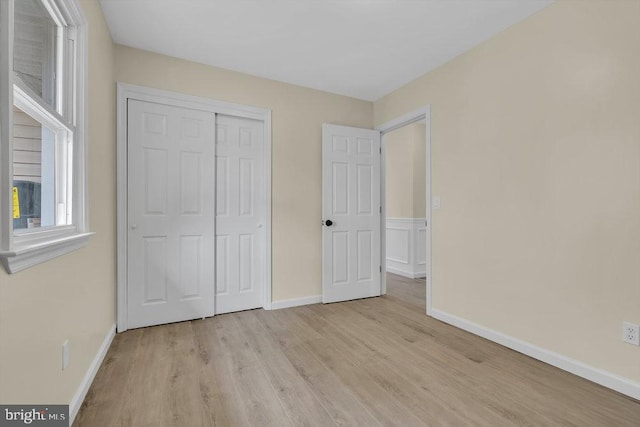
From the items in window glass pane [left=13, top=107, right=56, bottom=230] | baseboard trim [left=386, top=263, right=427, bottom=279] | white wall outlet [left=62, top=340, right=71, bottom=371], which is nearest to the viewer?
window glass pane [left=13, top=107, right=56, bottom=230]

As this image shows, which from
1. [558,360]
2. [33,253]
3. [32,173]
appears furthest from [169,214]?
[558,360]

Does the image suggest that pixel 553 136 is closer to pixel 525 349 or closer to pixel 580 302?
pixel 580 302

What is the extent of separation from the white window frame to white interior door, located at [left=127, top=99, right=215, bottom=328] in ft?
3.33

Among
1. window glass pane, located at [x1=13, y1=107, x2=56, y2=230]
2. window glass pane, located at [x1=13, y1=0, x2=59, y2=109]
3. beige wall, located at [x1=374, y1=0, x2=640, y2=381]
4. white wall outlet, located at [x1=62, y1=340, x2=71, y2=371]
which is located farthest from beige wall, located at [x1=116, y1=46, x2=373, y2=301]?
white wall outlet, located at [x1=62, y1=340, x2=71, y2=371]

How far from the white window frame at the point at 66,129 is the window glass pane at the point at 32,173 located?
0.07 m

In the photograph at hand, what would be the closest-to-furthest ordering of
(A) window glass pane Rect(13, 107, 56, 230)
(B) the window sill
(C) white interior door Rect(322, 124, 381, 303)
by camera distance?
(B) the window sill < (A) window glass pane Rect(13, 107, 56, 230) < (C) white interior door Rect(322, 124, 381, 303)

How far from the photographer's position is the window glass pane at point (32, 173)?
3.75 ft

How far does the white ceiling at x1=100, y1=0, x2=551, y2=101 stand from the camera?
218 centimetres

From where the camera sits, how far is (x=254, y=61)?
2936mm

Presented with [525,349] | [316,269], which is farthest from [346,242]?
[525,349]

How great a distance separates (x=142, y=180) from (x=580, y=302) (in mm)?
3493

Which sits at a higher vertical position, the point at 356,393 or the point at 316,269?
the point at 316,269

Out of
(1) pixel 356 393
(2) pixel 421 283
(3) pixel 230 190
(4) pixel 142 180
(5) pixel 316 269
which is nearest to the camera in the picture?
(1) pixel 356 393

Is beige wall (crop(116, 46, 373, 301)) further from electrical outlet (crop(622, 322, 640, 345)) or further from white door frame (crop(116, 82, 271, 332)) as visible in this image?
electrical outlet (crop(622, 322, 640, 345))
